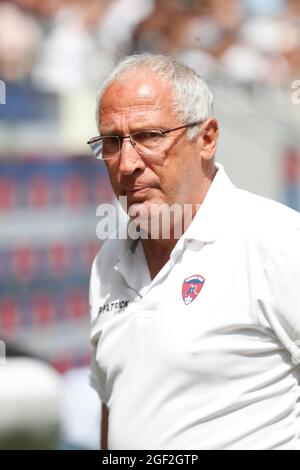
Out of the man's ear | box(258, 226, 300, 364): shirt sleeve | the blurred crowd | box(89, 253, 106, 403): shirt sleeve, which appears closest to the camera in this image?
box(258, 226, 300, 364): shirt sleeve

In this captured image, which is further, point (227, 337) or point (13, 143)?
point (13, 143)

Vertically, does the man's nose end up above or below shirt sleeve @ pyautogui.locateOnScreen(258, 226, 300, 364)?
above

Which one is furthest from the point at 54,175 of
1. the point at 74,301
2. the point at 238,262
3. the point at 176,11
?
the point at 238,262

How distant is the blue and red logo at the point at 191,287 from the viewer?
2.50 metres

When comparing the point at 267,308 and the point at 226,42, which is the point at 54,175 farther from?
the point at 267,308

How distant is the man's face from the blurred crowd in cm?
334

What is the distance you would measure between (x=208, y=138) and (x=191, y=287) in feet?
1.60

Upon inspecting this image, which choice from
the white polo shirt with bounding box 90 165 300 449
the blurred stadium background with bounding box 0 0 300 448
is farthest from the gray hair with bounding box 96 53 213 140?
the blurred stadium background with bounding box 0 0 300 448

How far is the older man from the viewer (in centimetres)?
243

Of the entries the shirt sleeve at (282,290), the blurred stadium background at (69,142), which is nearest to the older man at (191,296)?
the shirt sleeve at (282,290)

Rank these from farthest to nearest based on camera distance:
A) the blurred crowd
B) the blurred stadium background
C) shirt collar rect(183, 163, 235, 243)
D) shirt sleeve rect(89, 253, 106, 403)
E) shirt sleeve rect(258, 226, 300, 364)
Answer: the blurred crowd < the blurred stadium background < shirt sleeve rect(89, 253, 106, 403) < shirt collar rect(183, 163, 235, 243) < shirt sleeve rect(258, 226, 300, 364)

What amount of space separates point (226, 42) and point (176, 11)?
0.54 meters

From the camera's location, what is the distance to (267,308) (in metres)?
2.41

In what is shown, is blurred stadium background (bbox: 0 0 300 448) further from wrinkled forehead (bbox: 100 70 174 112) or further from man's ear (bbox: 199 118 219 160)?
wrinkled forehead (bbox: 100 70 174 112)
